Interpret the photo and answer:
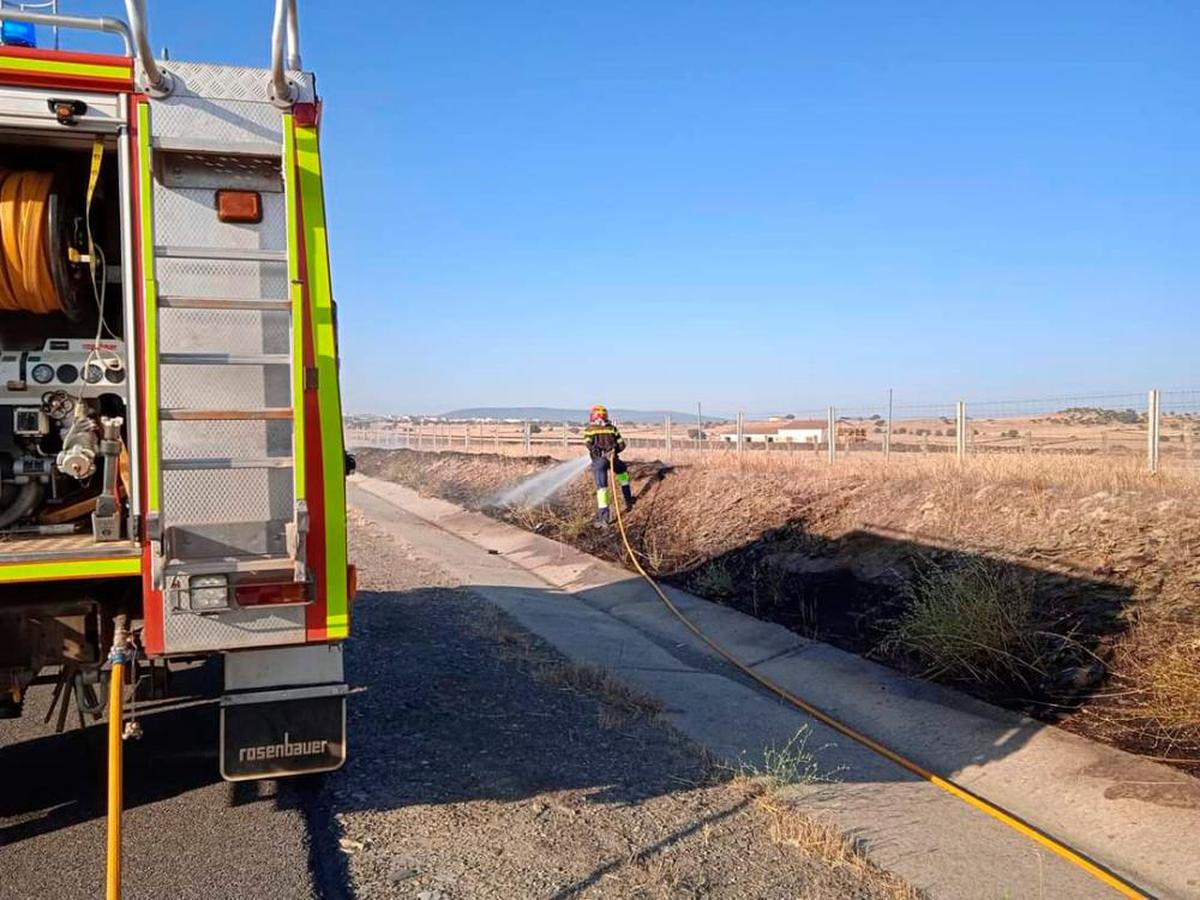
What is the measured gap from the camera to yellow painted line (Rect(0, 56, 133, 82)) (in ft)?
12.6

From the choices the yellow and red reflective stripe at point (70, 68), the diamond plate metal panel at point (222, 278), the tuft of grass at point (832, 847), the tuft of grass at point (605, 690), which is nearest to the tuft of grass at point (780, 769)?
the tuft of grass at point (832, 847)

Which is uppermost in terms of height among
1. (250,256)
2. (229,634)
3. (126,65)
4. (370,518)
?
(126,65)

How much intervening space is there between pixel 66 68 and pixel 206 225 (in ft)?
2.59

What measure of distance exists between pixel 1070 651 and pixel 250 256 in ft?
20.8

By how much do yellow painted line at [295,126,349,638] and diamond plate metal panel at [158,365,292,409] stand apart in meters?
0.17

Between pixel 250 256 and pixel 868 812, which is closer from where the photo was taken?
pixel 250 256

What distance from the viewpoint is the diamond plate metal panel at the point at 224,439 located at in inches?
152

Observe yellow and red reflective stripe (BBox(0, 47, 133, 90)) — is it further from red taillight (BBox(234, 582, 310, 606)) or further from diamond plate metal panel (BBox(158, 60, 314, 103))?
red taillight (BBox(234, 582, 310, 606))

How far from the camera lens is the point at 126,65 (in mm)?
3912

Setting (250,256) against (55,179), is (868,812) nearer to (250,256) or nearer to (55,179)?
(250,256)

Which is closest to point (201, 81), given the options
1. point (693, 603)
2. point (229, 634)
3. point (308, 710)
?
point (229, 634)

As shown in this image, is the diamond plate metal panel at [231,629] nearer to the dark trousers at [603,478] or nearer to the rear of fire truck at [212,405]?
the rear of fire truck at [212,405]

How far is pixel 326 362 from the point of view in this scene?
4.06 m

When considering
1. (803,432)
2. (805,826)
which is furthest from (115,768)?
(803,432)
